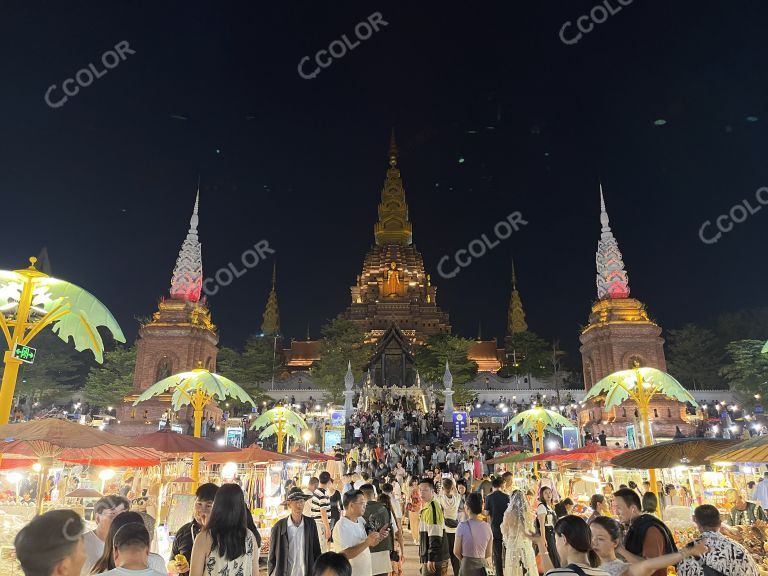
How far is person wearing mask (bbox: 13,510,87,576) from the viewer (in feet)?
8.01

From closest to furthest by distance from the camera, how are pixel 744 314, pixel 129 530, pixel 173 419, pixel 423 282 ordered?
pixel 129 530
pixel 173 419
pixel 744 314
pixel 423 282

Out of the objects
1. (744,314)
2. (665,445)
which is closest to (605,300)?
(744,314)

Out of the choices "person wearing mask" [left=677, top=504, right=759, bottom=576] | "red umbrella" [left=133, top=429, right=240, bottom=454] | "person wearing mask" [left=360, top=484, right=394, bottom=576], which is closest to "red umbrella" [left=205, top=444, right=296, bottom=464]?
"red umbrella" [left=133, top=429, right=240, bottom=454]

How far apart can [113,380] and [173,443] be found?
37.1 metres

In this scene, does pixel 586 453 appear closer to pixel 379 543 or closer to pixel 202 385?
pixel 202 385

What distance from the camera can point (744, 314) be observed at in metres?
58.5

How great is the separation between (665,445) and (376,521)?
18.8ft

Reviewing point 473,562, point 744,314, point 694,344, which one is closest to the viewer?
point 473,562

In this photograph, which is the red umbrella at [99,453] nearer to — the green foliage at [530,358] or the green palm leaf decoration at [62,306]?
the green palm leaf decoration at [62,306]

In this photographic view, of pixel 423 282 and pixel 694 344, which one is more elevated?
pixel 423 282

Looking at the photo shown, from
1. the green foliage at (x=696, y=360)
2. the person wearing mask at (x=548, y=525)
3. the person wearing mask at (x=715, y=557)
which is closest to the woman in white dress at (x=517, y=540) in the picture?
the person wearing mask at (x=548, y=525)

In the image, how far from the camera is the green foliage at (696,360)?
4900cm

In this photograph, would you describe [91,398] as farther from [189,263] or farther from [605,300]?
[605,300]

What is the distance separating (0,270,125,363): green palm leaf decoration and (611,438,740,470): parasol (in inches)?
353
